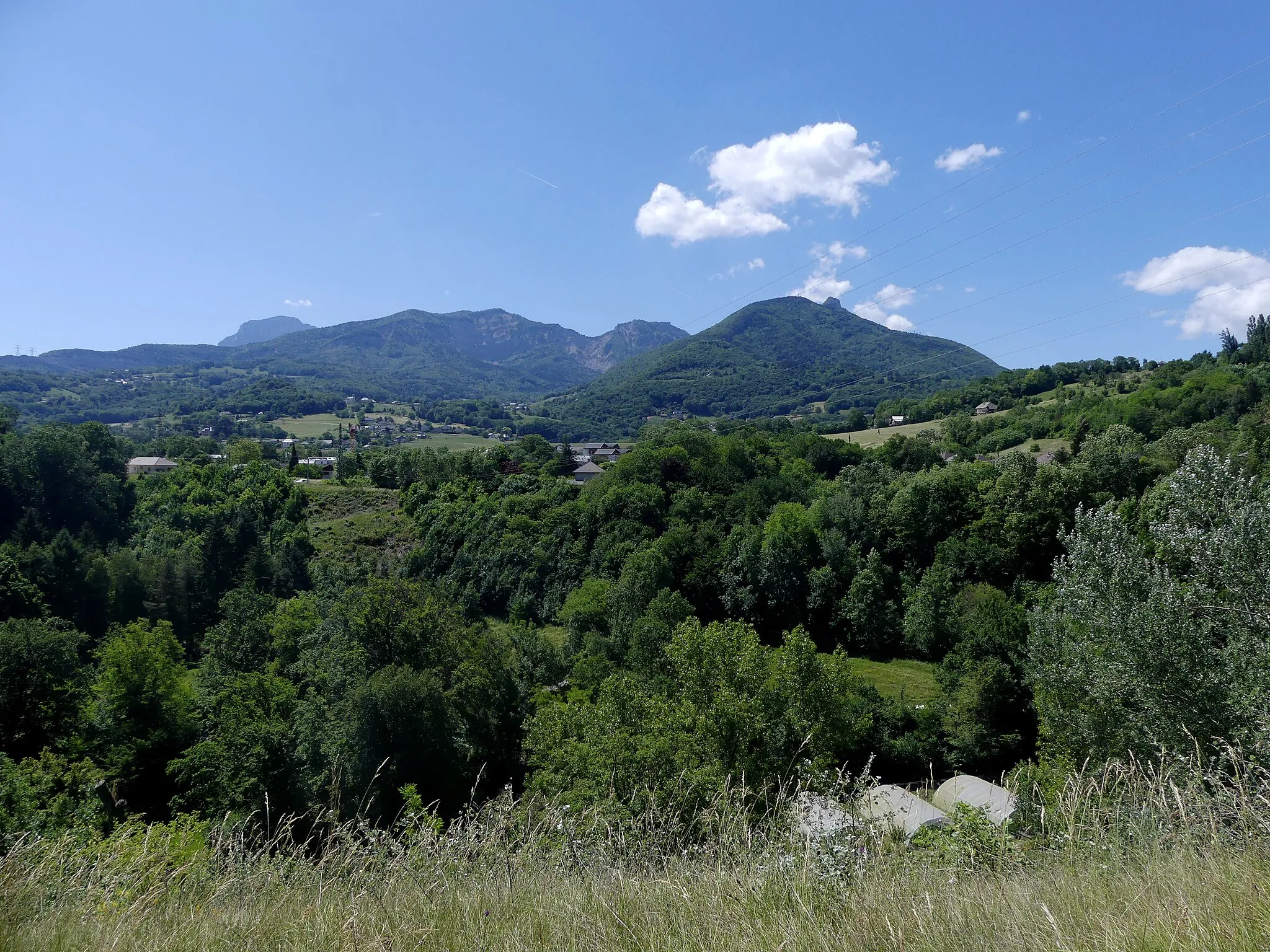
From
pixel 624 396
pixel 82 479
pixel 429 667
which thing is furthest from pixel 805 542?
pixel 624 396

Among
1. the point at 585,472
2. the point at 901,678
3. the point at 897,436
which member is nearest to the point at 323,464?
the point at 585,472

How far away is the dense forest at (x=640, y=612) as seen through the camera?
10859 mm

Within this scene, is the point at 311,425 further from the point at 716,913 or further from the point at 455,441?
the point at 716,913

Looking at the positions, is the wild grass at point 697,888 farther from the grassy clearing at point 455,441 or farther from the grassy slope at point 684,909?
the grassy clearing at point 455,441

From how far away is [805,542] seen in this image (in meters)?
36.9

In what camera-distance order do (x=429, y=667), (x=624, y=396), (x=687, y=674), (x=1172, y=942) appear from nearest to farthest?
(x=1172, y=942) < (x=687, y=674) < (x=429, y=667) < (x=624, y=396)

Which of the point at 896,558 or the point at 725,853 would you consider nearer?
the point at 725,853

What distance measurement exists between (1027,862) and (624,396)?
617ft

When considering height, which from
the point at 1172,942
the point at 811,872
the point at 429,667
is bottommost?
the point at 429,667

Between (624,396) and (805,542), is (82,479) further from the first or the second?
(624,396)

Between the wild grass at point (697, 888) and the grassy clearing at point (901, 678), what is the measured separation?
2182cm

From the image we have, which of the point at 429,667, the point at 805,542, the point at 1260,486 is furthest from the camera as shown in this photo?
the point at 805,542

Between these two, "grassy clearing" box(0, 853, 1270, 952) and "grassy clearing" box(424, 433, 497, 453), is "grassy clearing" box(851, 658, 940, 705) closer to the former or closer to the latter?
"grassy clearing" box(0, 853, 1270, 952)

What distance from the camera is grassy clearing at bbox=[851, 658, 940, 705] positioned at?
26.0 m
